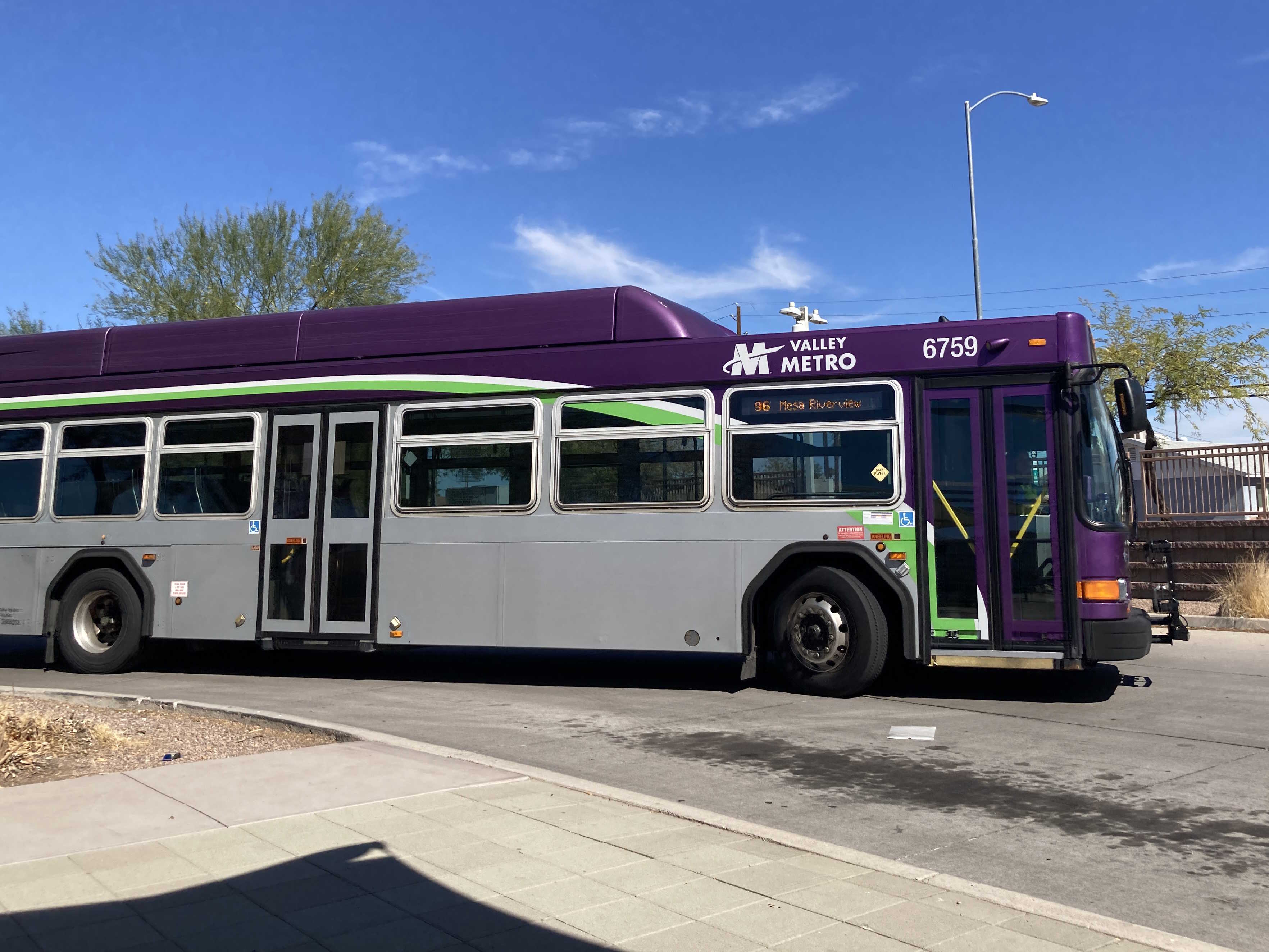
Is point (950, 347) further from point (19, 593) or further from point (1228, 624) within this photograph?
point (19, 593)

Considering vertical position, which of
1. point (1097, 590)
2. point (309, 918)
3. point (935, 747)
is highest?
point (1097, 590)

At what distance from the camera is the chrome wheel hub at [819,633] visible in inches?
374

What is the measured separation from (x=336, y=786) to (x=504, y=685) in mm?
4950

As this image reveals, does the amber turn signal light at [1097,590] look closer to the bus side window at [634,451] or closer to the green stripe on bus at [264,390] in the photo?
the bus side window at [634,451]

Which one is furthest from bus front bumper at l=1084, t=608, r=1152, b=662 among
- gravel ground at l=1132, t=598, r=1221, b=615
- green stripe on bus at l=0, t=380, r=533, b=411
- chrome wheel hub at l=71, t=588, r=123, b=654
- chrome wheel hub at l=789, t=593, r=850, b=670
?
chrome wheel hub at l=71, t=588, r=123, b=654

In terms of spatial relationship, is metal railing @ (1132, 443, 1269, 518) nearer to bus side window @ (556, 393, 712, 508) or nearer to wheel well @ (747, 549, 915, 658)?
wheel well @ (747, 549, 915, 658)

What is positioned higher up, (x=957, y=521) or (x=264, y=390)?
(x=264, y=390)

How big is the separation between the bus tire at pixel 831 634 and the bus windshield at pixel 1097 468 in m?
1.96

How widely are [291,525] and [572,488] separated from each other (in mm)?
3103

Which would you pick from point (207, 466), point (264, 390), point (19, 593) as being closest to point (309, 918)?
point (264, 390)

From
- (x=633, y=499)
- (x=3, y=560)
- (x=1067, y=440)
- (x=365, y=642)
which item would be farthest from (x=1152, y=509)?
(x=3, y=560)

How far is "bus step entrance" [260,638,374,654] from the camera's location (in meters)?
10.9

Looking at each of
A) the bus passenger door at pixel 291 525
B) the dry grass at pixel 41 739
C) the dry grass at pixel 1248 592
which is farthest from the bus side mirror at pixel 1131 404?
the dry grass at pixel 1248 592

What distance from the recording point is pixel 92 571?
1205cm
